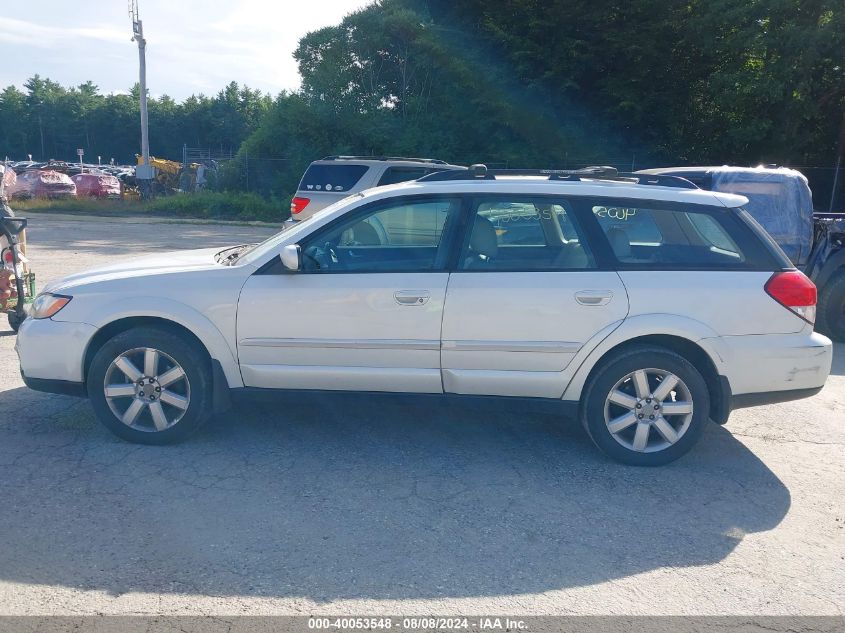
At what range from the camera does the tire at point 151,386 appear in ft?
16.4

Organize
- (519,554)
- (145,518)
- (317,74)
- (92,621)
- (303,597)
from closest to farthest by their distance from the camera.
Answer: (92,621) → (303,597) → (519,554) → (145,518) → (317,74)

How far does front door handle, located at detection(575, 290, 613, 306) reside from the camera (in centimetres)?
485

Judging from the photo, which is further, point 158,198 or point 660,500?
point 158,198

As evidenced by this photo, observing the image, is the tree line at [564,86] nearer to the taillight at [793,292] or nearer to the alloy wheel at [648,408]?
the taillight at [793,292]

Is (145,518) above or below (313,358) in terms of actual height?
below

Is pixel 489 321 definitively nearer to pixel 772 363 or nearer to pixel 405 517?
pixel 405 517

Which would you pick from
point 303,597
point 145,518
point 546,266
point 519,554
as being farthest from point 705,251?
point 145,518

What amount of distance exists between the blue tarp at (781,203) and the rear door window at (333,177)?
6791 millimetres

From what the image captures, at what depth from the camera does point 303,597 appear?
3426 millimetres

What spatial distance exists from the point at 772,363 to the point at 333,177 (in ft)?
33.4

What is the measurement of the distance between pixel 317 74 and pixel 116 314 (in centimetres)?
2674

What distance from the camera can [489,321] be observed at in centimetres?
487

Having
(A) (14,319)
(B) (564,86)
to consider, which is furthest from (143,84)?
(A) (14,319)

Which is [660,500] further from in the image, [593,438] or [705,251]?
[705,251]
